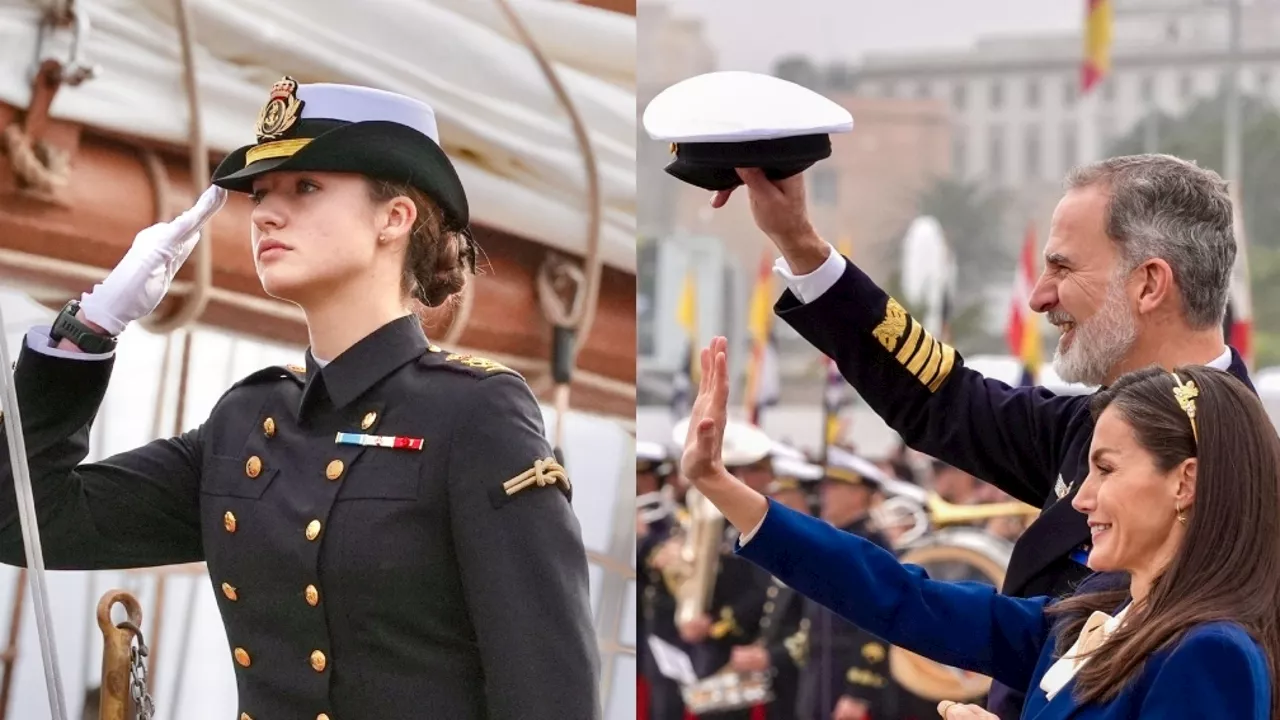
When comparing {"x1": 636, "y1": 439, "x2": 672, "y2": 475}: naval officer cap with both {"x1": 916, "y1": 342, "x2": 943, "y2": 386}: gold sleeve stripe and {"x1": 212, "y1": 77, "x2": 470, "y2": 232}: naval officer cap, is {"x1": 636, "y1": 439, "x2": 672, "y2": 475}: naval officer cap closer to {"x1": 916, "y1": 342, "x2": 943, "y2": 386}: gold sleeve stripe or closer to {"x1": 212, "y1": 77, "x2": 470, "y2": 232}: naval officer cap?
{"x1": 916, "y1": 342, "x2": 943, "y2": 386}: gold sleeve stripe

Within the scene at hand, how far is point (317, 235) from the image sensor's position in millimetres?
2584

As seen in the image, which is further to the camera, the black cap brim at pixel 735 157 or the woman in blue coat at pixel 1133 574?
the black cap brim at pixel 735 157

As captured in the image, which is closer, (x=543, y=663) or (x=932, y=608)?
(x=543, y=663)

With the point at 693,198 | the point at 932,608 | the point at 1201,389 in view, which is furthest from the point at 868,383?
the point at 693,198

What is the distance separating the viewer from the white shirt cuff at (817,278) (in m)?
3.28

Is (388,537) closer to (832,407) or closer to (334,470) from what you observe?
(334,470)

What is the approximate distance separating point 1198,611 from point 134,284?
148 centimetres

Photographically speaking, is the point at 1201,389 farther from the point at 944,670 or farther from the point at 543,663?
the point at 944,670

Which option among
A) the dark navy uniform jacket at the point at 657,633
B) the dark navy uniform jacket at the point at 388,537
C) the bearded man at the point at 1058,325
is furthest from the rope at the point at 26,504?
the dark navy uniform jacket at the point at 657,633

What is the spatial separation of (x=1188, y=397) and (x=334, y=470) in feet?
3.80

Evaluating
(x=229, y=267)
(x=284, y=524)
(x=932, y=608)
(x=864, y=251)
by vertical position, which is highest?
(x=229, y=267)

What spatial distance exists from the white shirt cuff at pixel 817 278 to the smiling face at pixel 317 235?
2.86ft

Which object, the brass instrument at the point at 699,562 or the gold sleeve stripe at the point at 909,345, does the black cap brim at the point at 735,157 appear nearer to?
the gold sleeve stripe at the point at 909,345

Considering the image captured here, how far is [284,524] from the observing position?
2537mm
